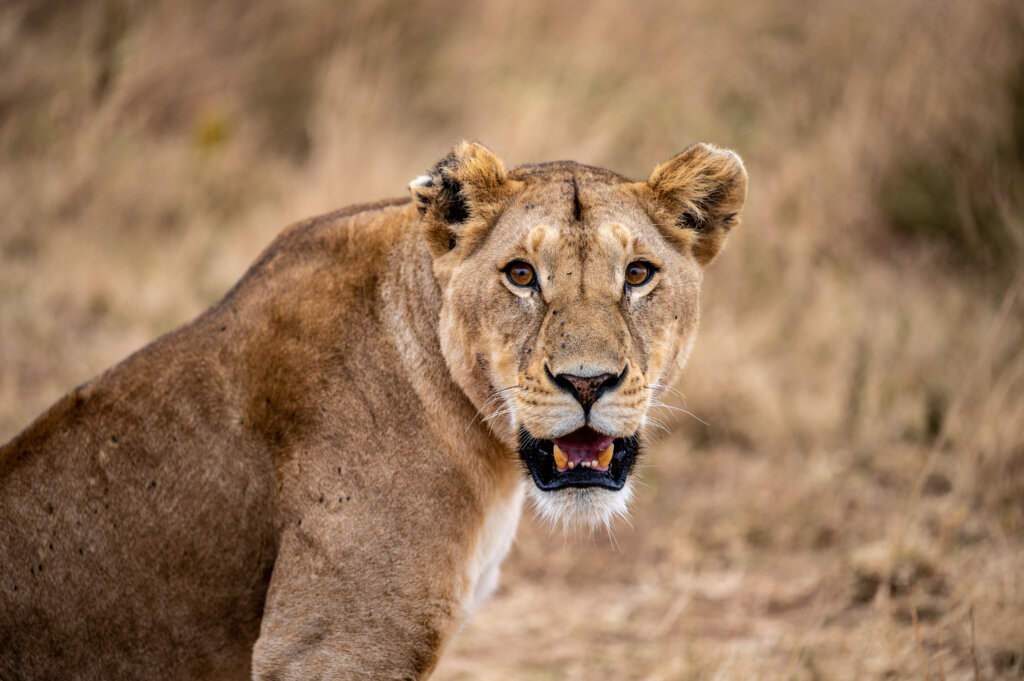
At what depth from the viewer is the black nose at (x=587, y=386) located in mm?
2854

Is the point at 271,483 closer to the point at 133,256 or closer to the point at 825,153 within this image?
the point at 133,256

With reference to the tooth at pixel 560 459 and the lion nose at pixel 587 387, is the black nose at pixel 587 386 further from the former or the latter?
the tooth at pixel 560 459

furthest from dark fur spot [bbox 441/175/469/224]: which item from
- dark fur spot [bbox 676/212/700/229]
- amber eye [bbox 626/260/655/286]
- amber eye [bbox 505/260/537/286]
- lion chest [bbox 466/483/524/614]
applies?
lion chest [bbox 466/483/524/614]

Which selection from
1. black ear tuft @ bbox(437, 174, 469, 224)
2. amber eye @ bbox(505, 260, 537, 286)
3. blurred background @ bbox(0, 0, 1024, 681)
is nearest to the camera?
amber eye @ bbox(505, 260, 537, 286)

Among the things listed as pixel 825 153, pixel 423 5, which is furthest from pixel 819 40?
pixel 423 5

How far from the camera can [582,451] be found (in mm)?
3010

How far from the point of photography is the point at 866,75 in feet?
32.8

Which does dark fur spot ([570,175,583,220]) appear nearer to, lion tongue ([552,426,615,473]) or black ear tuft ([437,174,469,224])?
black ear tuft ([437,174,469,224])

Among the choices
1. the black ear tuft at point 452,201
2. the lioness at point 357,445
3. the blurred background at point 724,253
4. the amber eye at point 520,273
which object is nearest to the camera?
the lioness at point 357,445

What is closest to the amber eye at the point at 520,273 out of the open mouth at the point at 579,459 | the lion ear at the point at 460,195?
the lion ear at the point at 460,195

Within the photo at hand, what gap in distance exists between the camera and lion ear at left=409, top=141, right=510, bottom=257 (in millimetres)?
3234

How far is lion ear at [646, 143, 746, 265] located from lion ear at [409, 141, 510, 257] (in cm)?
54

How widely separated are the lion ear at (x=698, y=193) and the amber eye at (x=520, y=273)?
0.53 metres

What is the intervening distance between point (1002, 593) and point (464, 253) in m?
3.15
